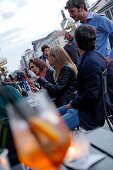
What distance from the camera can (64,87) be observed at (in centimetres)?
377

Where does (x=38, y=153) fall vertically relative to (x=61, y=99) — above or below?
above

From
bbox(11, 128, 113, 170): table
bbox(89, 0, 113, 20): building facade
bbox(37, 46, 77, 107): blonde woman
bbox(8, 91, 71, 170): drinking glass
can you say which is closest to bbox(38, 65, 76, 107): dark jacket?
bbox(37, 46, 77, 107): blonde woman

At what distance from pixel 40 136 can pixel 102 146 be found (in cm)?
59

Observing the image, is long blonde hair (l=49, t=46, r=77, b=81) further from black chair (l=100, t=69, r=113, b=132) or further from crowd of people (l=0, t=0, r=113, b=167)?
black chair (l=100, t=69, r=113, b=132)

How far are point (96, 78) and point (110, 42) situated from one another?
1487mm

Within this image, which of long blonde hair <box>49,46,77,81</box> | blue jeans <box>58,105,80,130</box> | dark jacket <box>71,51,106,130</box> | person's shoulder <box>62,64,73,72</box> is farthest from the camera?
long blonde hair <box>49,46,77,81</box>

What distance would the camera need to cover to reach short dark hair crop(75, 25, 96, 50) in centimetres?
287

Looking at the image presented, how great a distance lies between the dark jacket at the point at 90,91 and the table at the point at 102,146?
4.08 feet

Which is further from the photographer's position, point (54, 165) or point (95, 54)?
point (95, 54)

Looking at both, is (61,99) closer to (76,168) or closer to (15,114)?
(76,168)

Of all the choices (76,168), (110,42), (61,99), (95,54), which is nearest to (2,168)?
(76,168)

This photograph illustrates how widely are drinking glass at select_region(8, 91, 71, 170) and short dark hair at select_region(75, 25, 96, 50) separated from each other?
2.16m

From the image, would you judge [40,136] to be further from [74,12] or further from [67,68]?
[74,12]

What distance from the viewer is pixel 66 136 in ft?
2.45
